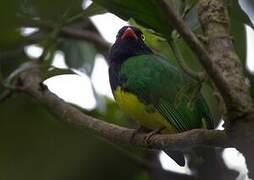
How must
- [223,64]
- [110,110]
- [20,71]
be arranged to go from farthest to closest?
[110,110] → [20,71] → [223,64]

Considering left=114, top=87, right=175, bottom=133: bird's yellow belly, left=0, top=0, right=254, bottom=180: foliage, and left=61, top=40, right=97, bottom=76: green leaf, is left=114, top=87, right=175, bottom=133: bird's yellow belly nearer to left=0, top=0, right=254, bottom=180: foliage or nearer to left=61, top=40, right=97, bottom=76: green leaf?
left=0, top=0, right=254, bottom=180: foliage

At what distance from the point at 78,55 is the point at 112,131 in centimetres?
161

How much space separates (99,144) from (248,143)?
Result: 170 cm

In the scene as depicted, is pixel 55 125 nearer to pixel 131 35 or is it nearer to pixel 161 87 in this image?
pixel 161 87

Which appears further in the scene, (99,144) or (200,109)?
(99,144)

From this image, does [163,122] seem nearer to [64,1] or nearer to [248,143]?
[64,1]

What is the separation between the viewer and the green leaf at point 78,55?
13.9ft

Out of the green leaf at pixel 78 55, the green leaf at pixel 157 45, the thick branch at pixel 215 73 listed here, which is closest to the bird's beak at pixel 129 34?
the green leaf at pixel 157 45

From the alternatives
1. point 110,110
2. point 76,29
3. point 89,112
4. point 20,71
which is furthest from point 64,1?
point 76,29

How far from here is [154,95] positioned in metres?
3.38

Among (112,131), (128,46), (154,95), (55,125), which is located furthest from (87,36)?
(112,131)

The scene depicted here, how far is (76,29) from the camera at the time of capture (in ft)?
15.1

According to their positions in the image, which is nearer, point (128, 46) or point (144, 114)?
point (144, 114)

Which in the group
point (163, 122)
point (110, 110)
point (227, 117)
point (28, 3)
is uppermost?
point (227, 117)
